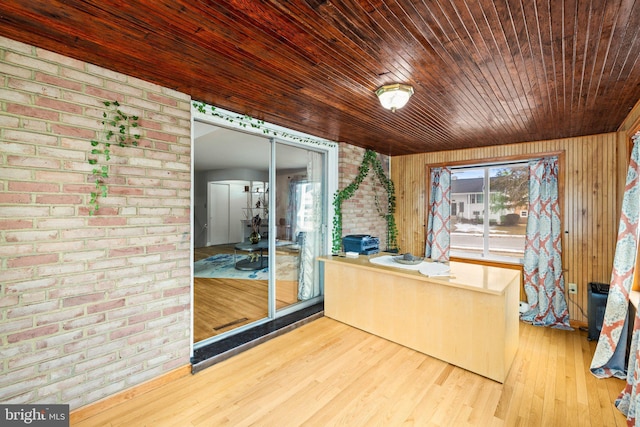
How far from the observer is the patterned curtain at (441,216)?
14.0 ft

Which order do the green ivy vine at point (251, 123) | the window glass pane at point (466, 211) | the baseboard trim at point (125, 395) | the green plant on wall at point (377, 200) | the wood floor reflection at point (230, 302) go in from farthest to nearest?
the window glass pane at point (466, 211), the green plant on wall at point (377, 200), the wood floor reflection at point (230, 302), the green ivy vine at point (251, 123), the baseboard trim at point (125, 395)

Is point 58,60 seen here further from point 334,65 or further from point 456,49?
point 456,49

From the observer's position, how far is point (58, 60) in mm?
1728

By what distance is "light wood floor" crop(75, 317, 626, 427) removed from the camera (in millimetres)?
1862

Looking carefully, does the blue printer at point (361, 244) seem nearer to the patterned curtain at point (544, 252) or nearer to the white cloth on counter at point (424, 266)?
the white cloth on counter at point (424, 266)

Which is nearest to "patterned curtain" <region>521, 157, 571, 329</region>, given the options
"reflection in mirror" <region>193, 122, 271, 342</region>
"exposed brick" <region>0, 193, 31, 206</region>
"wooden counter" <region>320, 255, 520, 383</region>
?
"wooden counter" <region>320, 255, 520, 383</region>

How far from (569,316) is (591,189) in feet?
5.03

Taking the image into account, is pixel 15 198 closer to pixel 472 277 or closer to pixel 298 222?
pixel 298 222

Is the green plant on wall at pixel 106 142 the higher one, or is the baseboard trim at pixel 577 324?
the green plant on wall at pixel 106 142

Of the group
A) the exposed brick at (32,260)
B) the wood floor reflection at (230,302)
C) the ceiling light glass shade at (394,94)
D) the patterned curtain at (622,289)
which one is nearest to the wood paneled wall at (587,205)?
the patterned curtain at (622,289)

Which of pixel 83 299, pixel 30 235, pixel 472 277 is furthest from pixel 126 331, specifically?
pixel 472 277

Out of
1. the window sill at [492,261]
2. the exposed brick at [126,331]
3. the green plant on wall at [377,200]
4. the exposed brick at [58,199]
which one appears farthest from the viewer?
the green plant on wall at [377,200]

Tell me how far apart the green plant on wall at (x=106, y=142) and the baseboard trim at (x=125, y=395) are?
128 centimetres

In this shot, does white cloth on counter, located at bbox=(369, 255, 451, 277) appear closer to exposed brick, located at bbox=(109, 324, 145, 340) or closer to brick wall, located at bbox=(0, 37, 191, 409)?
brick wall, located at bbox=(0, 37, 191, 409)
